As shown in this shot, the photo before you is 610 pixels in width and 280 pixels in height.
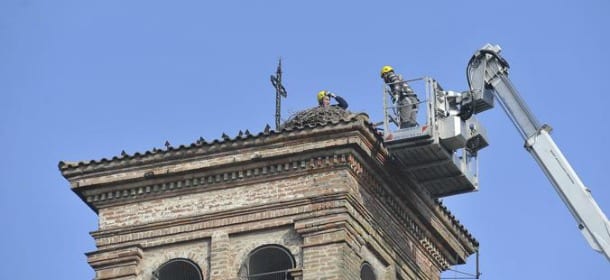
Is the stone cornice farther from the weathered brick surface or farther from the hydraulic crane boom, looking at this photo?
the hydraulic crane boom

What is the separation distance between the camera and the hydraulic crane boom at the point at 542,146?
56.0 m

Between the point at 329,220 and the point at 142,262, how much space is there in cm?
422

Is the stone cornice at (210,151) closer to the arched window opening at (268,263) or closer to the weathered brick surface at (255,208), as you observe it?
the weathered brick surface at (255,208)

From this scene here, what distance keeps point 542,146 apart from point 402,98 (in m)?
3.24

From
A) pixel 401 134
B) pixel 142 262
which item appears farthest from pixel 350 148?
pixel 142 262

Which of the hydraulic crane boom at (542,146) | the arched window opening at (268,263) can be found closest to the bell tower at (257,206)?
the arched window opening at (268,263)

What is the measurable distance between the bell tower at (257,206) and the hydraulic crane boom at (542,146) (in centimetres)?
259

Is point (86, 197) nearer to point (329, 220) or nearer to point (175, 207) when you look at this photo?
point (175, 207)

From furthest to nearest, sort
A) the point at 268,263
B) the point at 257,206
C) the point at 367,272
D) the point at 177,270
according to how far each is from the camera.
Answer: the point at 177,270
the point at 367,272
the point at 257,206
the point at 268,263

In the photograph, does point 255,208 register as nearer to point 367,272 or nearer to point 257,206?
point 257,206

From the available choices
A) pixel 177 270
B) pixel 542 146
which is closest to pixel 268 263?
pixel 177 270

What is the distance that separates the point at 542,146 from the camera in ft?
189

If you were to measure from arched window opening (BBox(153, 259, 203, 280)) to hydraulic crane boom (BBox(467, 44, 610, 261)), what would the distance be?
721cm

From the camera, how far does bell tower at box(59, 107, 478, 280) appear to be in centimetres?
5547
